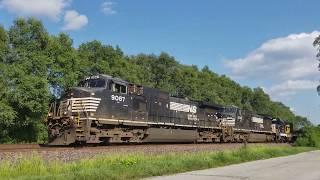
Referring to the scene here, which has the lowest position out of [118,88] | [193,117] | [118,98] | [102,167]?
[102,167]

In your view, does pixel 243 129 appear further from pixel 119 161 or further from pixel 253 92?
pixel 253 92

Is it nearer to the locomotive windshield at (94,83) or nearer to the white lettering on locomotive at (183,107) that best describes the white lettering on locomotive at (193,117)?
the white lettering on locomotive at (183,107)

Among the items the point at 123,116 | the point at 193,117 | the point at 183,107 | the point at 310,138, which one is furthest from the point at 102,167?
the point at 310,138

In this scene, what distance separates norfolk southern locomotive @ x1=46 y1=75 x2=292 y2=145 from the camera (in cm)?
2183

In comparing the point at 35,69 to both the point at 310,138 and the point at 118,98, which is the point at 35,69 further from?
the point at 310,138

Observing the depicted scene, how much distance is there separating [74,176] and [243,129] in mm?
31371

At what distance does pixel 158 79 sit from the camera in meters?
71.4

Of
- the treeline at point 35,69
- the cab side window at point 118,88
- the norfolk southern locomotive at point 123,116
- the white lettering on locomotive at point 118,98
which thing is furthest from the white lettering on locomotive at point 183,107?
the treeline at point 35,69

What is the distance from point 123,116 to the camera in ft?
79.0

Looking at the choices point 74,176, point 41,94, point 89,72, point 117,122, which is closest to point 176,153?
point 117,122

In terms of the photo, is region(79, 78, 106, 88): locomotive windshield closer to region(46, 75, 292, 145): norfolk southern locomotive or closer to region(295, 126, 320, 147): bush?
region(46, 75, 292, 145): norfolk southern locomotive

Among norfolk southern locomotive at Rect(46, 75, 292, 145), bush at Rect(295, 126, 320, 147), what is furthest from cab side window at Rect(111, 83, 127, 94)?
bush at Rect(295, 126, 320, 147)

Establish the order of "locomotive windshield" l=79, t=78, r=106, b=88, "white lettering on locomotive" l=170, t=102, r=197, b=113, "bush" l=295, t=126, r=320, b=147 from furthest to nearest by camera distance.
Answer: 1. "bush" l=295, t=126, r=320, b=147
2. "white lettering on locomotive" l=170, t=102, r=197, b=113
3. "locomotive windshield" l=79, t=78, r=106, b=88

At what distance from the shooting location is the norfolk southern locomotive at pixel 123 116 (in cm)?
2183
